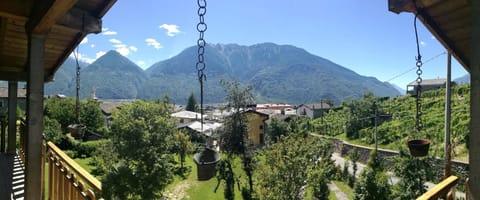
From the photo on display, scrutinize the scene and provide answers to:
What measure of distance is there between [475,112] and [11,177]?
6.40 m

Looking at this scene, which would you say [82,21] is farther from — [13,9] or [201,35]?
[201,35]

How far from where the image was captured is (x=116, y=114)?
1395 cm

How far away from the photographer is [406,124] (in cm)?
1916

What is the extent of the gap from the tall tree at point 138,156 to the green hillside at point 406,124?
9507 mm

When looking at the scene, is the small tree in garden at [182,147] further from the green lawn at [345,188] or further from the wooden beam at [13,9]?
the wooden beam at [13,9]

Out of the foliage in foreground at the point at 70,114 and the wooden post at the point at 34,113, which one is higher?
the wooden post at the point at 34,113

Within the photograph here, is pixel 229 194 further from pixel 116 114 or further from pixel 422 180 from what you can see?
pixel 422 180

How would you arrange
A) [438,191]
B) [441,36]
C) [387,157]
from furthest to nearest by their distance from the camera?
1. [387,157]
2. [441,36]
3. [438,191]

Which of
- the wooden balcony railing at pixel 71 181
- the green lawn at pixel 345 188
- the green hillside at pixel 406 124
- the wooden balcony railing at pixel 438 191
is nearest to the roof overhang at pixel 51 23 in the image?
the wooden balcony railing at pixel 71 181

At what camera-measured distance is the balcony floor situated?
4.31 metres

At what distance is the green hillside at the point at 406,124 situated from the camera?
14.7 meters

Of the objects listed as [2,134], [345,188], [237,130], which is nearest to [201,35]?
[2,134]

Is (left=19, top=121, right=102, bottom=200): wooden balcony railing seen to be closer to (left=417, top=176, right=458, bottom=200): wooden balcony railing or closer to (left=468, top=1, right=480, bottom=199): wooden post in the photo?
(left=468, top=1, right=480, bottom=199): wooden post

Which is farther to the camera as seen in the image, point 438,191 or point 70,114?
point 70,114
